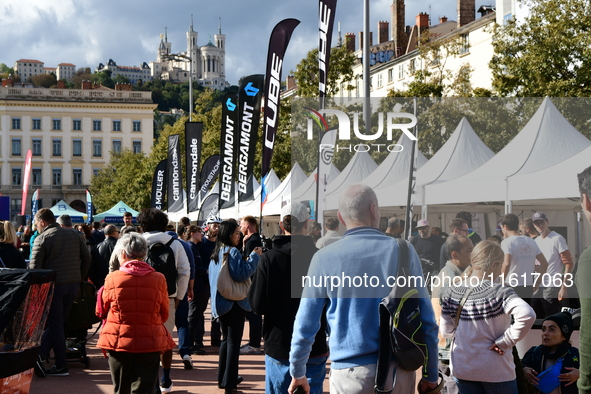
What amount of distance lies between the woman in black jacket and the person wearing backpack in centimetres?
380

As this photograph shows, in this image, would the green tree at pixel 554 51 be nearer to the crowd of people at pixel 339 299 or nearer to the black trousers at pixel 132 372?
the crowd of people at pixel 339 299

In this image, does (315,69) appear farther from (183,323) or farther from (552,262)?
(552,262)

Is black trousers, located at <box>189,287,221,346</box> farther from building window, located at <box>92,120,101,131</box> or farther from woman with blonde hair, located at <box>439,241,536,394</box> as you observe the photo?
building window, located at <box>92,120,101,131</box>

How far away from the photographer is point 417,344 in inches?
159

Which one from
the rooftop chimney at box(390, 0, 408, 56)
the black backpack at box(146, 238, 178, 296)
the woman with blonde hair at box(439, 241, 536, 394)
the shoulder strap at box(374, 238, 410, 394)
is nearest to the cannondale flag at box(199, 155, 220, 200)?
the black backpack at box(146, 238, 178, 296)

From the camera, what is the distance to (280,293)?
6.00 m

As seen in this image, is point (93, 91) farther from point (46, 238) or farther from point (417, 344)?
point (417, 344)

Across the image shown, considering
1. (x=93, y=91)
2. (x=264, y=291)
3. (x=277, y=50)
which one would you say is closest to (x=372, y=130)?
(x=264, y=291)

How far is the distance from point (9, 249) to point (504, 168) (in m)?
5.51

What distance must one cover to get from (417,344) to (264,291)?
2.15 m

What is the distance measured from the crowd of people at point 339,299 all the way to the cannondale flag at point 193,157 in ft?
45.4

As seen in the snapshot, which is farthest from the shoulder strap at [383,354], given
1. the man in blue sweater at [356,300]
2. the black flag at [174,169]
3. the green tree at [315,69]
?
the green tree at [315,69]

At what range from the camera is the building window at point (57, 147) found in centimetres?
9419

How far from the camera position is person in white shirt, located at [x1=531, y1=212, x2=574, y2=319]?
7.08 meters
